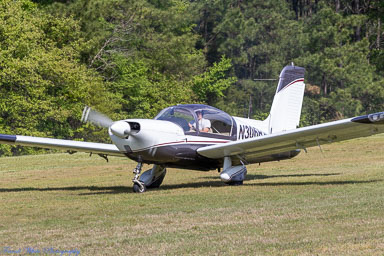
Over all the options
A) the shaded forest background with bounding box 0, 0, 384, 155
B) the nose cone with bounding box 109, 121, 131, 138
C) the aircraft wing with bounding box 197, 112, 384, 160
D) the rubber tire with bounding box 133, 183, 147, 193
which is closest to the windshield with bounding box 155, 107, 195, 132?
the aircraft wing with bounding box 197, 112, 384, 160

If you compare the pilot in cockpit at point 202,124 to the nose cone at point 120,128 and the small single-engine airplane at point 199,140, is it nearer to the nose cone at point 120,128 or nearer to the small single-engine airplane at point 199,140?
the small single-engine airplane at point 199,140

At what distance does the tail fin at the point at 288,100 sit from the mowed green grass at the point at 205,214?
1.53 meters

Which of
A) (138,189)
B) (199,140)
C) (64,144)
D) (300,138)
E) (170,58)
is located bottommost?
(170,58)

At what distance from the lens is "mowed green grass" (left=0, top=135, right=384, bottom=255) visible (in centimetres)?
776

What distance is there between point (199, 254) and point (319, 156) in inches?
740

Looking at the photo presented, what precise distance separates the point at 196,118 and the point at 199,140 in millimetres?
516

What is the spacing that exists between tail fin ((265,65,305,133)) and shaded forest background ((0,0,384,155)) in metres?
23.9

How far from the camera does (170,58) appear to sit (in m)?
55.4

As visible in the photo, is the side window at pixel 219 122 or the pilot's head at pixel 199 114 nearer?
the pilot's head at pixel 199 114

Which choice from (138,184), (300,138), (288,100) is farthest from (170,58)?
(300,138)


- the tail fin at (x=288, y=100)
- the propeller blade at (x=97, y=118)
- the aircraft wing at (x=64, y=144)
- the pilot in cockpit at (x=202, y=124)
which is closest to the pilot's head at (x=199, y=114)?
the pilot in cockpit at (x=202, y=124)

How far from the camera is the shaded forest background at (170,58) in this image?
134 feet

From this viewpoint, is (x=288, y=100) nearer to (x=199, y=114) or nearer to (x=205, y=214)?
(x=199, y=114)

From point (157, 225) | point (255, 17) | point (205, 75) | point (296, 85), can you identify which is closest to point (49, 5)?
point (205, 75)
